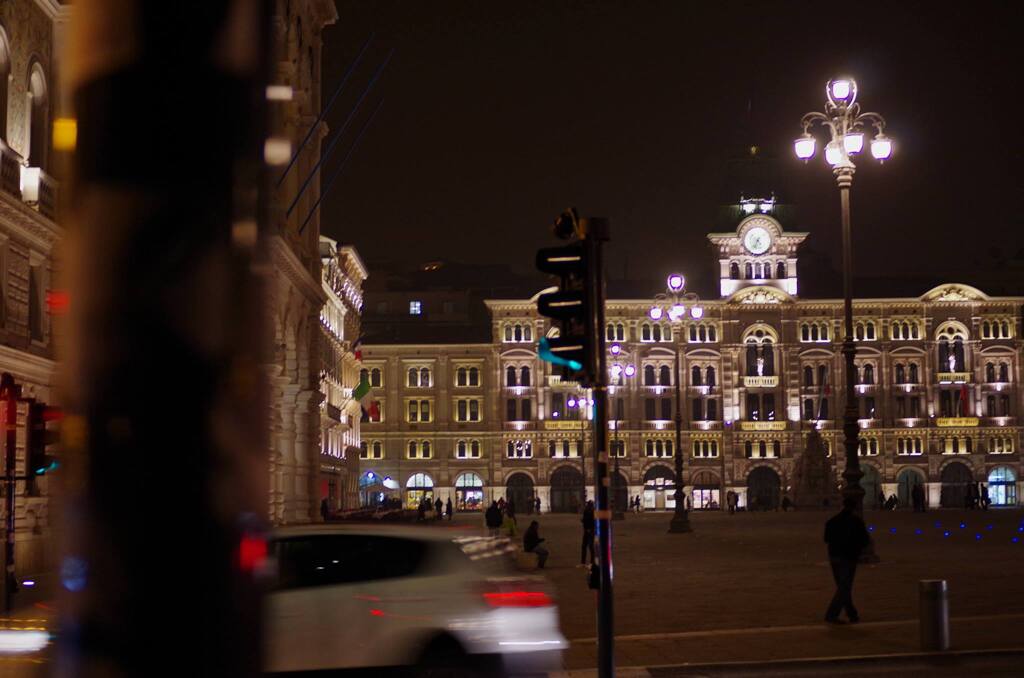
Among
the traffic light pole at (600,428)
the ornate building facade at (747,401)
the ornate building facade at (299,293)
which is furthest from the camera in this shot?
the ornate building facade at (747,401)

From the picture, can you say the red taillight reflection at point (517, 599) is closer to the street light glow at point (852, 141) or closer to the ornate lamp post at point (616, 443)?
the street light glow at point (852, 141)

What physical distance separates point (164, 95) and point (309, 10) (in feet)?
181

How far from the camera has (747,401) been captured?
105 meters

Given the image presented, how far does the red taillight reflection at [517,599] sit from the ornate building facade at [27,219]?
19.5 m

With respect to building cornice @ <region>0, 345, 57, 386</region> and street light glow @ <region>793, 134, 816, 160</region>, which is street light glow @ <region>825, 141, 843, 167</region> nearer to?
street light glow @ <region>793, 134, 816, 160</region>

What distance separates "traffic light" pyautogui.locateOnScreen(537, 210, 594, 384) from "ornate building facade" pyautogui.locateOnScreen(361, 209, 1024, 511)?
9305 cm

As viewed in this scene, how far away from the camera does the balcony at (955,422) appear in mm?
104438

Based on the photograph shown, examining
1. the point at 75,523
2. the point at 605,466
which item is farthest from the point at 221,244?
the point at 605,466

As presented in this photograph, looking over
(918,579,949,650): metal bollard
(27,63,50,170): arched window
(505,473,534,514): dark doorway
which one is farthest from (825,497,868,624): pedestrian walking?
(505,473,534,514): dark doorway

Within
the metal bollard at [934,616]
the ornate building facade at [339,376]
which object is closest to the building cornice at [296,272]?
the ornate building facade at [339,376]

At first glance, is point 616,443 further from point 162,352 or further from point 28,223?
point 162,352

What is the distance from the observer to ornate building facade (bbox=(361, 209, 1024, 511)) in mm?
104188

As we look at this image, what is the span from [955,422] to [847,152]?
267 ft

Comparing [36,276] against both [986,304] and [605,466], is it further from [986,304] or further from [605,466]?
[986,304]
